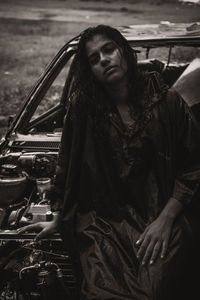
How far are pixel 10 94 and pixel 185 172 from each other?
8247 millimetres

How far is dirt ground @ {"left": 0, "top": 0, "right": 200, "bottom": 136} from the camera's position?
36.7ft

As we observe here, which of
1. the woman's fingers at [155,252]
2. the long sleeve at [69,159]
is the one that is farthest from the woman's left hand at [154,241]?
the long sleeve at [69,159]

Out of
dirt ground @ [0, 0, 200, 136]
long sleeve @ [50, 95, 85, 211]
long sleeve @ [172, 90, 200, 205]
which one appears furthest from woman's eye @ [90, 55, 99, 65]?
dirt ground @ [0, 0, 200, 136]

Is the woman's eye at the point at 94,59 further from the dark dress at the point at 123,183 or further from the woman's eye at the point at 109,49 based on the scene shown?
the dark dress at the point at 123,183

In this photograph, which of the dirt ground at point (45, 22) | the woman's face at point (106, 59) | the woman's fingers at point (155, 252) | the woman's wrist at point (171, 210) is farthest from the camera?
the dirt ground at point (45, 22)

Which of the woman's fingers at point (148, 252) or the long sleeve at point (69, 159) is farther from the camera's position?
the long sleeve at point (69, 159)

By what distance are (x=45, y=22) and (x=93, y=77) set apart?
15652 mm

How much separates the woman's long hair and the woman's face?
27 millimetres

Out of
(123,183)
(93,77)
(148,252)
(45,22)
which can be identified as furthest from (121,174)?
(45,22)

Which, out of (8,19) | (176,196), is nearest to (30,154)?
(176,196)

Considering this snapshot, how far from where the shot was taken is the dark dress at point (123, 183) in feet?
5.74

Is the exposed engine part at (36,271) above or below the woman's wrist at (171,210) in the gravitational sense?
below

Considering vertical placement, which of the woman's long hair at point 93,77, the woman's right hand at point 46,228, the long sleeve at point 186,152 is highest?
the woman's long hair at point 93,77

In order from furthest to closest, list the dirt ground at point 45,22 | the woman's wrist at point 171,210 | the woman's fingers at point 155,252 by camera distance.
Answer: the dirt ground at point 45,22, the woman's wrist at point 171,210, the woman's fingers at point 155,252
